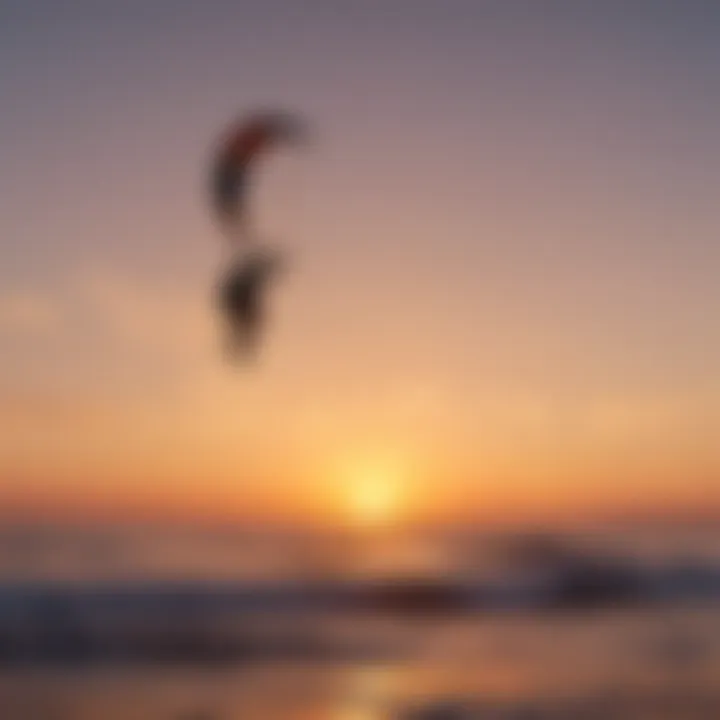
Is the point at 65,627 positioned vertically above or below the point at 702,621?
above

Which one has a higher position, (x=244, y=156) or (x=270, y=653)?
(x=270, y=653)

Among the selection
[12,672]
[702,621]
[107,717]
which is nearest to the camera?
[107,717]

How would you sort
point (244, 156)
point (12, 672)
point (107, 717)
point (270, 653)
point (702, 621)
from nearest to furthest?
point (244, 156) < point (107, 717) < point (12, 672) < point (270, 653) < point (702, 621)

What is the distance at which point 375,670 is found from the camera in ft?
41.3

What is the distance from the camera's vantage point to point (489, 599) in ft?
61.2

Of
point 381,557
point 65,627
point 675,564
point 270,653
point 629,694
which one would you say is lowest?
point 629,694

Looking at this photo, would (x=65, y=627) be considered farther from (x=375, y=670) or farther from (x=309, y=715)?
(x=309, y=715)

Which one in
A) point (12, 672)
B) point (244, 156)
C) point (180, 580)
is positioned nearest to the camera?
point (244, 156)

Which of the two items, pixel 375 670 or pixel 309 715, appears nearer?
pixel 309 715

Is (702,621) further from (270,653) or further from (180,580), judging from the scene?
(180,580)

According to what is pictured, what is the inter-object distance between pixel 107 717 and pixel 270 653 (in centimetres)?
347

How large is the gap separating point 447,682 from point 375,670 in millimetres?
1154

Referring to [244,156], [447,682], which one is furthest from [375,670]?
[244,156]

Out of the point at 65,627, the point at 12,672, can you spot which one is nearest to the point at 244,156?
the point at 12,672
